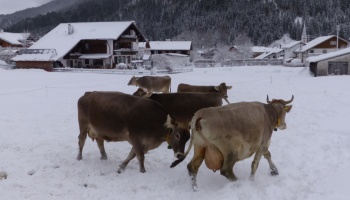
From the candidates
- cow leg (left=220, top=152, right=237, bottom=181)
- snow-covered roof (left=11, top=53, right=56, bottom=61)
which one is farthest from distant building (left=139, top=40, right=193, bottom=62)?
cow leg (left=220, top=152, right=237, bottom=181)

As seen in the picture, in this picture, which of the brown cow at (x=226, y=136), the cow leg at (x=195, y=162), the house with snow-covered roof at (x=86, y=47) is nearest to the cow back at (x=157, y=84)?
the brown cow at (x=226, y=136)

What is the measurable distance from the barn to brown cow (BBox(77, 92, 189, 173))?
3228 cm

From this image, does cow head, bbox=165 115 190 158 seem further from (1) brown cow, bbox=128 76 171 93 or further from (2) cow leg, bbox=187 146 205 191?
(1) brown cow, bbox=128 76 171 93

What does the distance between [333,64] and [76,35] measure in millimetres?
39941

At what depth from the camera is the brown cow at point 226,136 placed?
6.19 meters

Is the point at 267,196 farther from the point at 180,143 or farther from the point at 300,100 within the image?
the point at 300,100

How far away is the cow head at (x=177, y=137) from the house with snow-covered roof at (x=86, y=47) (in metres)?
47.3

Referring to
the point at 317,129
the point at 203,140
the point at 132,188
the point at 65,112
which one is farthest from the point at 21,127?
the point at 317,129

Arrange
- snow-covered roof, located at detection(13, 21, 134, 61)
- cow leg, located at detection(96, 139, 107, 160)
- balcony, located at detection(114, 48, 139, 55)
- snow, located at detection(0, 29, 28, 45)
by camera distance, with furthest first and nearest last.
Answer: snow, located at detection(0, 29, 28, 45) < balcony, located at detection(114, 48, 139, 55) < snow-covered roof, located at detection(13, 21, 134, 61) < cow leg, located at detection(96, 139, 107, 160)

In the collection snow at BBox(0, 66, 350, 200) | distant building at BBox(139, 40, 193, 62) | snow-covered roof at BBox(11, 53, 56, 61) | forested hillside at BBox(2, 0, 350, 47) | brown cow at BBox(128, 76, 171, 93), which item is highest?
forested hillside at BBox(2, 0, 350, 47)

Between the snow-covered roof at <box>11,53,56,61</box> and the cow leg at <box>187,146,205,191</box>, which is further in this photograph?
the snow-covered roof at <box>11,53,56,61</box>

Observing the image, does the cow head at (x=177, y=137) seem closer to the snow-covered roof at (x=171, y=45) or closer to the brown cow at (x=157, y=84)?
the brown cow at (x=157, y=84)

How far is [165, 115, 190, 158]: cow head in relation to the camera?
24.5ft

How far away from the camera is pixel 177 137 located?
24.5 ft
